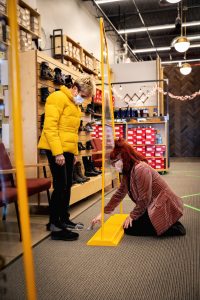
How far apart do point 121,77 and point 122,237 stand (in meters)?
9.58

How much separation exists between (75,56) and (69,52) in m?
0.37

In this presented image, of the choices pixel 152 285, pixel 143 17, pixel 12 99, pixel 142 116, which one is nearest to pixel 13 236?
pixel 152 285

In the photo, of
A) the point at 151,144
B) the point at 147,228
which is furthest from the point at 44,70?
the point at 151,144

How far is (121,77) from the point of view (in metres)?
12.1

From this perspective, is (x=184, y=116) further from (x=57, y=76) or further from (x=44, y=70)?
(x=44, y=70)

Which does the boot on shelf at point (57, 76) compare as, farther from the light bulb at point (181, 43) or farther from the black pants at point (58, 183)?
the light bulb at point (181, 43)

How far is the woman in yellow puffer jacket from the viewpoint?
3047 millimetres

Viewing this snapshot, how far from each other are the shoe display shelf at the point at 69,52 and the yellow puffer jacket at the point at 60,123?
16.1 feet

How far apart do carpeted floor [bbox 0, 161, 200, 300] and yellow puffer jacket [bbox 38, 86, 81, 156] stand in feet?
2.86

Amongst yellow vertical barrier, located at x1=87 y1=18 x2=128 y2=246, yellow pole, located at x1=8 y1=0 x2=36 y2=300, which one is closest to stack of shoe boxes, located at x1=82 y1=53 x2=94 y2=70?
yellow vertical barrier, located at x1=87 y1=18 x2=128 y2=246

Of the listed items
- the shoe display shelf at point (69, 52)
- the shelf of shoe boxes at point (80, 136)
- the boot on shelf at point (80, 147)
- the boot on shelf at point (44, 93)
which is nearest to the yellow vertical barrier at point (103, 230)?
the shelf of shoe boxes at point (80, 136)

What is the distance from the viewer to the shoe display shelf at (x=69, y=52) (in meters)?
7.92

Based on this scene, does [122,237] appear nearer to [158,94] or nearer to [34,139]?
A: [34,139]

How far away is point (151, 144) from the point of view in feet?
27.7
